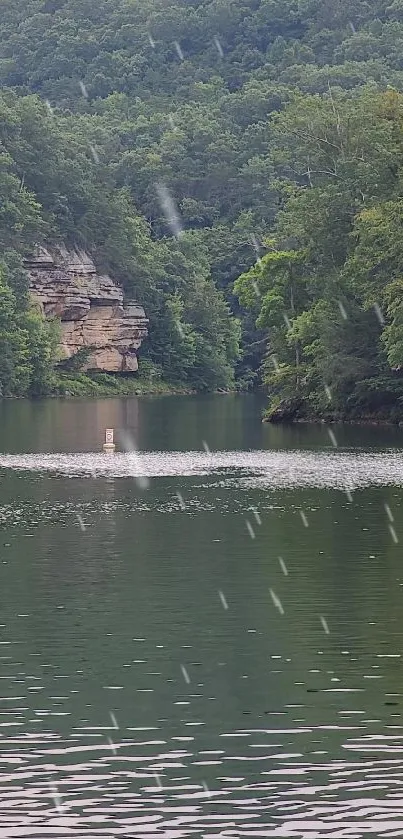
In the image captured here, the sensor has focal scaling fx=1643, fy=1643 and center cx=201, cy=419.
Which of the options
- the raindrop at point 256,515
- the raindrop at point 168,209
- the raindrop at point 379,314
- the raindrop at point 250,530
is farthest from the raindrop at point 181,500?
the raindrop at point 168,209

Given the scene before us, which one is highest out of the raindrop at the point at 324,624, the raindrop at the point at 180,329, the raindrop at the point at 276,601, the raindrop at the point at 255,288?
the raindrop at the point at 180,329

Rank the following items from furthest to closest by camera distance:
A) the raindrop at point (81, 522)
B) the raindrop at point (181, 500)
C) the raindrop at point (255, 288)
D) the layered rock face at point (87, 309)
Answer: the layered rock face at point (87, 309) → the raindrop at point (255, 288) → the raindrop at point (181, 500) → the raindrop at point (81, 522)

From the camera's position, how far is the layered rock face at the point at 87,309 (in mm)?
139500

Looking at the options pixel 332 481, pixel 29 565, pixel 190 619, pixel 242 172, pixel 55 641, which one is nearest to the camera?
pixel 55 641

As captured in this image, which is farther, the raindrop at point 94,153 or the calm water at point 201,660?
the raindrop at point 94,153

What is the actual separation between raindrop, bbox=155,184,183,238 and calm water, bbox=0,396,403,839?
5011 inches

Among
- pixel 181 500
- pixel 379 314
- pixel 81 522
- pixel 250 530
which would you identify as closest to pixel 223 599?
pixel 250 530

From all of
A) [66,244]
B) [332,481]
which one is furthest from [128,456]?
[66,244]

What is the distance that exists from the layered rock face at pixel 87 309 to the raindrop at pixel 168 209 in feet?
82.1

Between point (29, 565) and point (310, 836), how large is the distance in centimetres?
1627

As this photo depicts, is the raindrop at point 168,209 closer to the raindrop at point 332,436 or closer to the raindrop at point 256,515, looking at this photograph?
the raindrop at point 332,436

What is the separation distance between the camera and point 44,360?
12912 cm

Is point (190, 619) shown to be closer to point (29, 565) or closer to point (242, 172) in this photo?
point (29, 565)

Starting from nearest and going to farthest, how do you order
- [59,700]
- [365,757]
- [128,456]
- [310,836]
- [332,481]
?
[310,836] < [365,757] < [59,700] < [332,481] < [128,456]
